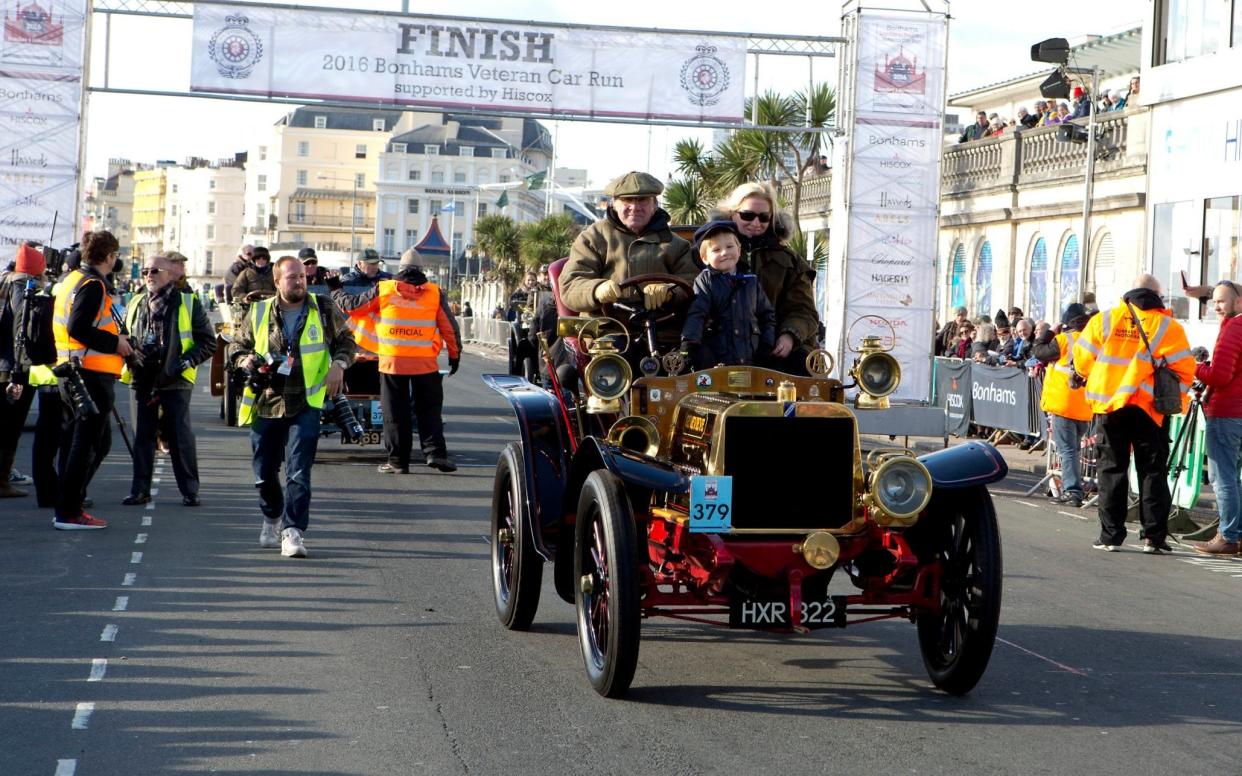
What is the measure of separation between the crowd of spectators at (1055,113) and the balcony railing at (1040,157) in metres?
0.37

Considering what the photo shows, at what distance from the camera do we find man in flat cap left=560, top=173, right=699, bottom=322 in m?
7.92

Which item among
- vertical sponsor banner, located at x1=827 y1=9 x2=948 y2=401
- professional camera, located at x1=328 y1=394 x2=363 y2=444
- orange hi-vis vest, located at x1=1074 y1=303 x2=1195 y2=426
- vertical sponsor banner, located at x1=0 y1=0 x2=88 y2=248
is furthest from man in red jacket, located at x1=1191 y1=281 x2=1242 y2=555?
vertical sponsor banner, located at x1=0 y1=0 x2=88 y2=248

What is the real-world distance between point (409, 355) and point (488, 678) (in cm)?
843

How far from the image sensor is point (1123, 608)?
9.04 m

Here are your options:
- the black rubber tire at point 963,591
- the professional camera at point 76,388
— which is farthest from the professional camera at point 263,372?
the black rubber tire at point 963,591

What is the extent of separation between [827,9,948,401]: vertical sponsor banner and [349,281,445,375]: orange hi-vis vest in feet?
25.8

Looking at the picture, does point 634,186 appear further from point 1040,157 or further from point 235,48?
point 1040,157

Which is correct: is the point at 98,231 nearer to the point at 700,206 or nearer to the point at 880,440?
the point at 880,440

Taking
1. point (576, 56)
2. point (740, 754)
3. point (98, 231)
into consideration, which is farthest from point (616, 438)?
point (576, 56)

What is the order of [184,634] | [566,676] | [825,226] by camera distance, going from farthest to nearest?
[825,226]
[184,634]
[566,676]

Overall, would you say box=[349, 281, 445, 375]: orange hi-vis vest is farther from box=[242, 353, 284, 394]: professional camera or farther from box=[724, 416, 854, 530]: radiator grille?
box=[724, 416, 854, 530]: radiator grille

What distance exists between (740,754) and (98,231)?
7196 millimetres

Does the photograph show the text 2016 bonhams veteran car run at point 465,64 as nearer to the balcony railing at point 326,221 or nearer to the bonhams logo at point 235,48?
the bonhams logo at point 235,48

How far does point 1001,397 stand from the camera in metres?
19.8
